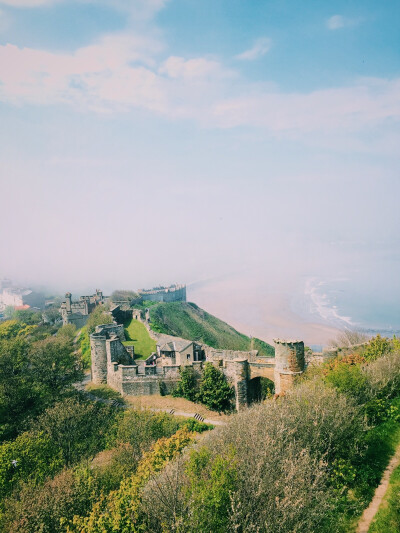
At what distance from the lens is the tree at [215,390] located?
3184 cm

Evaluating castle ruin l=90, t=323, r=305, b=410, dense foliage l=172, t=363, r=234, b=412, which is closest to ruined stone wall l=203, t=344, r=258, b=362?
castle ruin l=90, t=323, r=305, b=410

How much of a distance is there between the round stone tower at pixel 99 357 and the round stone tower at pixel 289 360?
19.0 m

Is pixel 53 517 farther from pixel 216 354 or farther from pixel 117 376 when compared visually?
pixel 216 354

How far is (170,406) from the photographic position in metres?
32.9

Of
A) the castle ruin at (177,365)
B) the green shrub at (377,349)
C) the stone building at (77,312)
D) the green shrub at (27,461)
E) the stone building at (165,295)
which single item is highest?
the stone building at (165,295)

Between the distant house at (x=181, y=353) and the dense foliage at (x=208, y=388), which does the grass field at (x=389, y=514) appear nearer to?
the dense foliage at (x=208, y=388)

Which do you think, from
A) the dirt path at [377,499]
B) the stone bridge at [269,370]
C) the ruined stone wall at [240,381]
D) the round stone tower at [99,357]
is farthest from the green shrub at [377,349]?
the round stone tower at [99,357]

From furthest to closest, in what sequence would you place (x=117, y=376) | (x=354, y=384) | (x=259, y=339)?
1. (x=259, y=339)
2. (x=117, y=376)
3. (x=354, y=384)

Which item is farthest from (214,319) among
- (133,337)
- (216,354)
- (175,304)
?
Answer: (216,354)

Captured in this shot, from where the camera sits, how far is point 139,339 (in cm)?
4997

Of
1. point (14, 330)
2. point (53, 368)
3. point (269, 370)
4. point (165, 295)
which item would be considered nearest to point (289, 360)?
point (269, 370)

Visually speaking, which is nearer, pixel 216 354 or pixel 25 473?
pixel 25 473

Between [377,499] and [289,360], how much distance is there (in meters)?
12.0

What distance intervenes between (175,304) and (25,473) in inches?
2846
